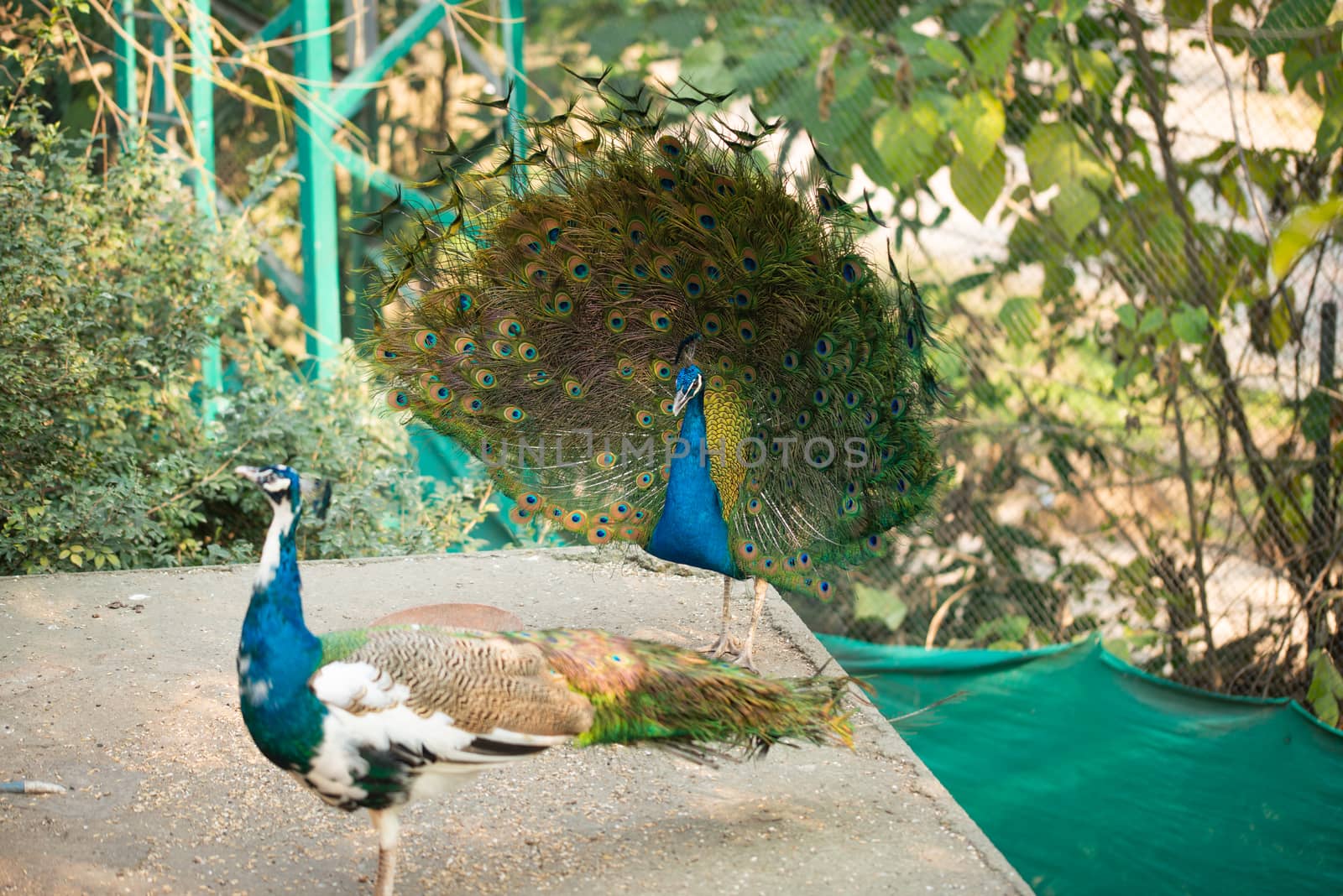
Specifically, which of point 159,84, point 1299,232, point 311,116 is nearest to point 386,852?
point 1299,232

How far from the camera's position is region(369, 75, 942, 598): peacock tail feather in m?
3.61

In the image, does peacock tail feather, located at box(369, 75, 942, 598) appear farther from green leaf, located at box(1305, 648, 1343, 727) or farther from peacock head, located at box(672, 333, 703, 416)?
green leaf, located at box(1305, 648, 1343, 727)

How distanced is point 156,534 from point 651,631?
1.81 metres

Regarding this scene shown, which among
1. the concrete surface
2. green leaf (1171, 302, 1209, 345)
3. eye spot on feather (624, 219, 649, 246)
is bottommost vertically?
the concrete surface

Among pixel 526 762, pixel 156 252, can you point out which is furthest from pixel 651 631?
pixel 156 252

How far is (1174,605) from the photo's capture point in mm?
5336

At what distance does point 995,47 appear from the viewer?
5043mm

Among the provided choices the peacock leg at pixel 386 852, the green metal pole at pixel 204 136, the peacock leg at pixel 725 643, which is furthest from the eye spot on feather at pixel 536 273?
the peacock leg at pixel 386 852

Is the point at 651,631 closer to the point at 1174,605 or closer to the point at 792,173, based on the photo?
the point at 792,173

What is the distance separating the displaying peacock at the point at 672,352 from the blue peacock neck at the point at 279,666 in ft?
4.98

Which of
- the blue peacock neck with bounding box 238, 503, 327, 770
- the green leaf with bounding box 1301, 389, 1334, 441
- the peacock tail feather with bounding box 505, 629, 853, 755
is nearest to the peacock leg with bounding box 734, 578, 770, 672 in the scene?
the peacock tail feather with bounding box 505, 629, 853, 755

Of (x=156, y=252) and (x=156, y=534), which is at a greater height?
(x=156, y=252)

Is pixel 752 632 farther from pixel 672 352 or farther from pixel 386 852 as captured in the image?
pixel 386 852

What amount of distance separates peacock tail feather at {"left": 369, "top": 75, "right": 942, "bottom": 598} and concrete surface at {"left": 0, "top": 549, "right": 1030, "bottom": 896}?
57 centimetres
